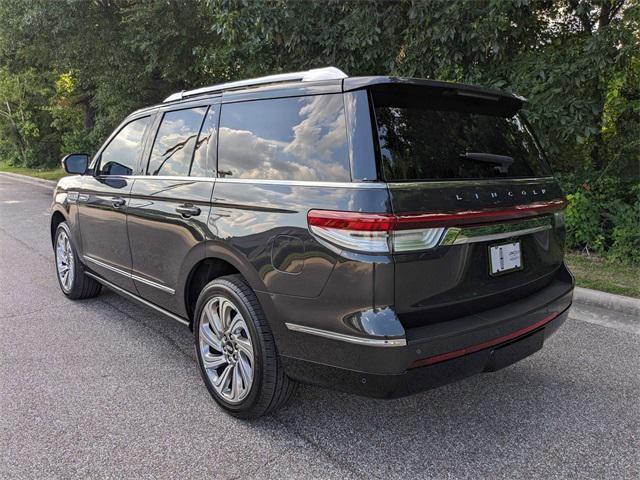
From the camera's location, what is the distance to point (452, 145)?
8.39 feet

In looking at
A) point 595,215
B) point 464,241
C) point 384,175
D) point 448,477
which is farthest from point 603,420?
point 595,215

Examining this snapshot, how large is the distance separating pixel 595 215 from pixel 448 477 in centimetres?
506

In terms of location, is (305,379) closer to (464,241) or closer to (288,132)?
(464,241)

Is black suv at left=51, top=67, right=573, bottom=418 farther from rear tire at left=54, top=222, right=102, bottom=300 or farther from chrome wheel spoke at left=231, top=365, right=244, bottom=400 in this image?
rear tire at left=54, top=222, right=102, bottom=300

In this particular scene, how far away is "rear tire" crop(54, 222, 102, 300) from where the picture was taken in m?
4.86

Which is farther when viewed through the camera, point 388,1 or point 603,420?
point 388,1

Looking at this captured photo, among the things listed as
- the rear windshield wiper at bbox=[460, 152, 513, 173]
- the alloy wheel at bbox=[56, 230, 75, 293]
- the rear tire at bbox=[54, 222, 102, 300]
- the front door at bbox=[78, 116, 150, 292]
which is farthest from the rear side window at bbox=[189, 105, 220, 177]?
the alloy wheel at bbox=[56, 230, 75, 293]

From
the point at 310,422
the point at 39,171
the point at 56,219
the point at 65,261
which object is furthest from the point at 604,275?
the point at 39,171

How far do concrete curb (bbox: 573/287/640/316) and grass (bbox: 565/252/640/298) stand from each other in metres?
0.16

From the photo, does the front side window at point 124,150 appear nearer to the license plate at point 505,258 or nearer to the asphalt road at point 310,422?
the asphalt road at point 310,422

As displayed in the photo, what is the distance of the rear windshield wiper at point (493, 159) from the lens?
2598mm

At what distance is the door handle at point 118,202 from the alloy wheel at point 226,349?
4.37ft

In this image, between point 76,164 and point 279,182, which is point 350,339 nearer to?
point 279,182

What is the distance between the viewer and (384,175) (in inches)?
87.2
